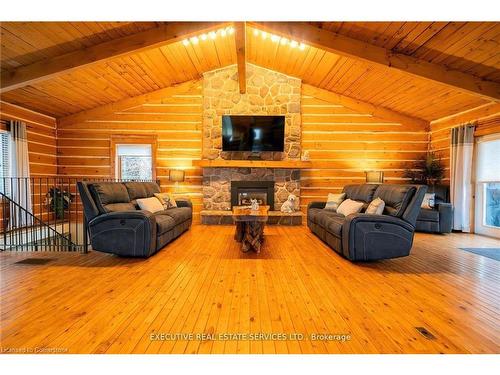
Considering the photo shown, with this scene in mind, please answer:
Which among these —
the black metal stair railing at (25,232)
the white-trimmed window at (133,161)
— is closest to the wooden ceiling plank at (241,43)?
the white-trimmed window at (133,161)

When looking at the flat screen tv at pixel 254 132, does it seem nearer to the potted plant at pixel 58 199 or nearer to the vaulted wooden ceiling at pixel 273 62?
the vaulted wooden ceiling at pixel 273 62

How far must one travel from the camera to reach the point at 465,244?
439 cm

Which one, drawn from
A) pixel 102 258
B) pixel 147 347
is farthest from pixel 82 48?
pixel 147 347

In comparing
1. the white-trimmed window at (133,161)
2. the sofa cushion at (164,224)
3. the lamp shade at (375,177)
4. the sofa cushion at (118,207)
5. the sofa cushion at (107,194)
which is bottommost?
the sofa cushion at (164,224)

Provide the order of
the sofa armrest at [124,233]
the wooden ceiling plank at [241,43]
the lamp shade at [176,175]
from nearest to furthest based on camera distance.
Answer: the sofa armrest at [124,233] → the wooden ceiling plank at [241,43] → the lamp shade at [176,175]

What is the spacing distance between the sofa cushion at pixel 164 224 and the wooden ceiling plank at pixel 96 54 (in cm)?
Answer: 256

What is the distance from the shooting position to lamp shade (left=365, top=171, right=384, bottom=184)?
5.99 meters

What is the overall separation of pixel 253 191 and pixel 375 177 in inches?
112

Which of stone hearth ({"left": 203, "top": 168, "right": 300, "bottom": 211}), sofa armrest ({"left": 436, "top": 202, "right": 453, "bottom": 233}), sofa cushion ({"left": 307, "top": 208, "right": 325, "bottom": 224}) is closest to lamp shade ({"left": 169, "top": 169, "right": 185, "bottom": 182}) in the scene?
stone hearth ({"left": 203, "top": 168, "right": 300, "bottom": 211})

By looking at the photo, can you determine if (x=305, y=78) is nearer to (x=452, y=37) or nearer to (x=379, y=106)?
(x=379, y=106)

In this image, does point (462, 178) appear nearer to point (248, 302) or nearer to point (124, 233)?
point (248, 302)

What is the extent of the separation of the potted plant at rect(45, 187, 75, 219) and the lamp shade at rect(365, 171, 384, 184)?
6.88 m

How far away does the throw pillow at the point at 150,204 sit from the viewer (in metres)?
4.36
